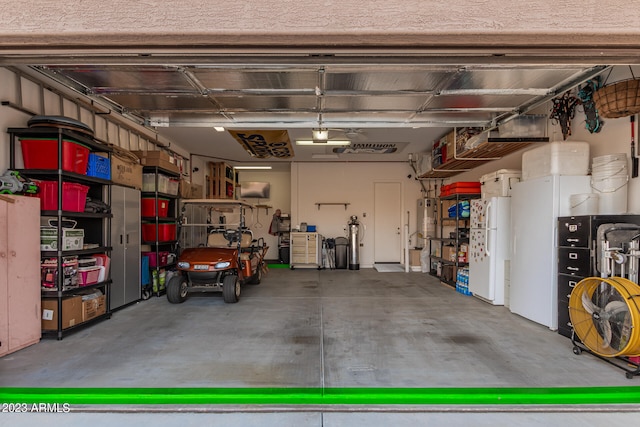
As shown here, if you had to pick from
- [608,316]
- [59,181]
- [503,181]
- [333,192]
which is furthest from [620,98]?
[333,192]

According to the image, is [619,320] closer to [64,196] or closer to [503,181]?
[503,181]

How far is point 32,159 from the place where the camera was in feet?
12.2

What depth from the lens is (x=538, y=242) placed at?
14.2 ft

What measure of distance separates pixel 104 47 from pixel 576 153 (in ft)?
15.5

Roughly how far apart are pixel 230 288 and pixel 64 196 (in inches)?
98.2

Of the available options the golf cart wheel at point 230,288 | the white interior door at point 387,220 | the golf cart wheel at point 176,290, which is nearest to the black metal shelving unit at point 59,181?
the golf cart wheel at point 176,290

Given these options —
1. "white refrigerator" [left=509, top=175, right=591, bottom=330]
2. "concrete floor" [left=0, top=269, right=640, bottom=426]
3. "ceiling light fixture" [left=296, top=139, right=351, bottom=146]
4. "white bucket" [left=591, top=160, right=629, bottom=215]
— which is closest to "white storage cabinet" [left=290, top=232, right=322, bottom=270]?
"ceiling light fixture" [left=296, top=139, right=351, bottom=146]

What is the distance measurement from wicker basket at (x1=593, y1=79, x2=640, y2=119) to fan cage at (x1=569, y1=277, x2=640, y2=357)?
1.58 metres

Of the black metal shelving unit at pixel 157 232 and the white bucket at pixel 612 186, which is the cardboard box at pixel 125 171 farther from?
the white bucket at pixel 612 186

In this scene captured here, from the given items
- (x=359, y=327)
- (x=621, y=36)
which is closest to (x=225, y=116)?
(x=359, y=327)

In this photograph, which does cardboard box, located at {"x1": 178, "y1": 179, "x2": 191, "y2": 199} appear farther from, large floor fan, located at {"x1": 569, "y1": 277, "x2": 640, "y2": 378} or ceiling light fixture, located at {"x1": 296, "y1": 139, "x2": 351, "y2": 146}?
large floor fan, located at {"x1": 569, "y1": 277, "x2": 640, "y2": 378}

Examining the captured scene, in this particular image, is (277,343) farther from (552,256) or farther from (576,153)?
(576,153)

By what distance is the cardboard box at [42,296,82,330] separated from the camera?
370 cm

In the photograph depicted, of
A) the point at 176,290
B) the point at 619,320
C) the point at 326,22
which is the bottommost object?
the point at 176,290
